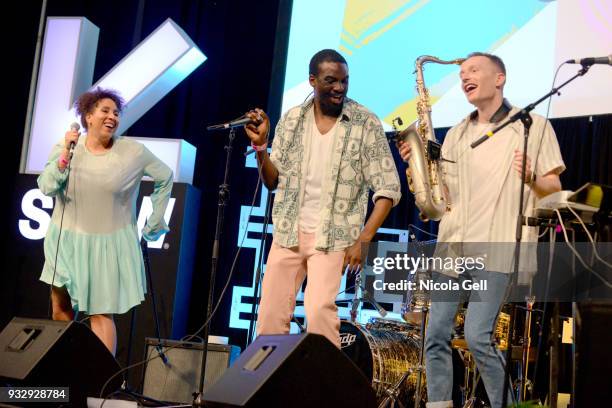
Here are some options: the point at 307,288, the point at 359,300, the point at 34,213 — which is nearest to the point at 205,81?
the point at 34,213

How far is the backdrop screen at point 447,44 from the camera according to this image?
230 inches

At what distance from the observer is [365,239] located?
148 inches

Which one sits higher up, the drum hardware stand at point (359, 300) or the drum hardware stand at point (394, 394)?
the drum hardware stand at point (359, 300)

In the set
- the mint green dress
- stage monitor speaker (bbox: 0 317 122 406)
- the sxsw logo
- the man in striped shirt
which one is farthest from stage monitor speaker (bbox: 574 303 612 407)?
the sxsw logo

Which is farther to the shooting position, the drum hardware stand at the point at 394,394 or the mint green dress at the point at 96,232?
the drum hardware stand at the point at 394,394

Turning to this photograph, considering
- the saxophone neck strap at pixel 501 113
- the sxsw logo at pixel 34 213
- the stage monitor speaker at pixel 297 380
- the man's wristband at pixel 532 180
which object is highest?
the saxophone neck strap at pixel 501 113

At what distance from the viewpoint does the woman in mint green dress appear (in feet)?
15.9

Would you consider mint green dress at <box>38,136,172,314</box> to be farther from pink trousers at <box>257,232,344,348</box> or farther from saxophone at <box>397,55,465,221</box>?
saxophone at <box>397,55,465,221</box>

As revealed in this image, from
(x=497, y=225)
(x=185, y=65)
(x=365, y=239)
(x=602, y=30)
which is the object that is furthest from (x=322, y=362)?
(x=185, y=65)

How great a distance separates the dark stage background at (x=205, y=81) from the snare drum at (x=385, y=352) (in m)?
1.90

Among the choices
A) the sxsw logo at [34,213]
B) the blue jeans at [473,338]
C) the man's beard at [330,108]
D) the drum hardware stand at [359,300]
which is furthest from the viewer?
the sxsw logo at [34,213]

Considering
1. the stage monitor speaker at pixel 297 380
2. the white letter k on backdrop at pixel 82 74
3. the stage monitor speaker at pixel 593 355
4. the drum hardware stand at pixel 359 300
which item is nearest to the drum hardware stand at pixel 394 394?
the drum hardware stand at pixel 359 300

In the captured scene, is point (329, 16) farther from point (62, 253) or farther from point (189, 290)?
point (62, 253)

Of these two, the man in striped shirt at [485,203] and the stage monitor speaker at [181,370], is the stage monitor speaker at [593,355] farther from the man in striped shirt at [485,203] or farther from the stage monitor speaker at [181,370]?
the stage monitor speaker at [181,370]
